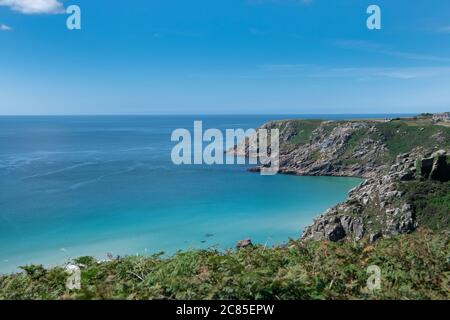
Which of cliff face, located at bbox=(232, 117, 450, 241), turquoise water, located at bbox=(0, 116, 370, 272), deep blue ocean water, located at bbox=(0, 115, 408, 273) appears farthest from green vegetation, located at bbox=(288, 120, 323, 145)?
turquoise water, located at bbox=(0, 116, 370, 272)

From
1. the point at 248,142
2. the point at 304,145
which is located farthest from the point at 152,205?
the point at 248,142

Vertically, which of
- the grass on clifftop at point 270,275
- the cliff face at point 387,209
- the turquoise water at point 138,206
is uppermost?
the grass on clifftop at point 270,275

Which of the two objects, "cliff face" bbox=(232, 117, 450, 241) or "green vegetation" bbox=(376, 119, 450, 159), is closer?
"cliff face" bbox=(232, 117, 450, 241)

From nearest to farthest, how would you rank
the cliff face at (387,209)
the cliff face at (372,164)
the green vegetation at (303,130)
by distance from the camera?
the cliff face at (387,209) < the cliff face at (372,164) < the green vegetation at (303,130)

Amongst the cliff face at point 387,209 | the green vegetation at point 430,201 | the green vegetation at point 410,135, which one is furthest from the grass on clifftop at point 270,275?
the green vegetation at point 410,135

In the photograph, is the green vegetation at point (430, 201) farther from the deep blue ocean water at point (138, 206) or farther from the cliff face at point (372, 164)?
the deep blue ocean water at point (138, 206)

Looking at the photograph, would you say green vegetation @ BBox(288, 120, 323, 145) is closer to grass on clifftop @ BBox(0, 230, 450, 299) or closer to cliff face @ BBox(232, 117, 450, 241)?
cliff face @ BBox(232, 117, 450, 241)
